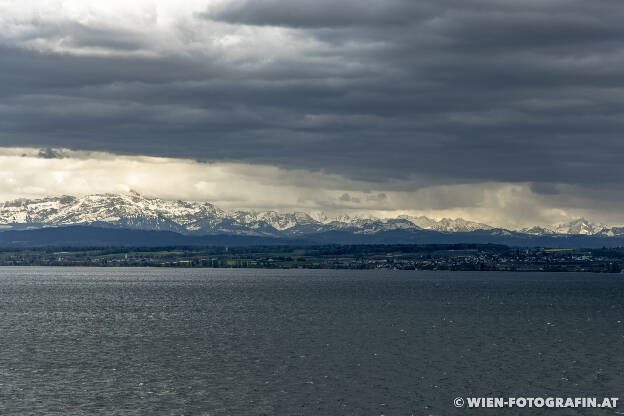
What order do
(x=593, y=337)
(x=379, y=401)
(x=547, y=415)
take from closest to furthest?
(x=547, y=415) → (x=379, y=401) → (x=593, y=337)

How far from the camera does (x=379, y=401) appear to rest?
80625mm

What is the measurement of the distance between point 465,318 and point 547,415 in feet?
329

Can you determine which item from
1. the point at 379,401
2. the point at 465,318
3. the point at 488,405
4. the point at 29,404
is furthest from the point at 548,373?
the point at 465,318

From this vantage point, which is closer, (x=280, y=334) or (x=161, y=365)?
(x=161, y=365)

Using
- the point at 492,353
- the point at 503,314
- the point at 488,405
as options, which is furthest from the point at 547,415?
the point at 503,314

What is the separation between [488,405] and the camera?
259ft

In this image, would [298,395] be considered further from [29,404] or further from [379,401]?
[29,404]

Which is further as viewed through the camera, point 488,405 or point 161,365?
point 161,365

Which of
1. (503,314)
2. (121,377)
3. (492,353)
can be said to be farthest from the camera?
(503,314)

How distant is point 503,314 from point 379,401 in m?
112

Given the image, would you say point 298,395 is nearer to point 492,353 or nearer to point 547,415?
point 547,415

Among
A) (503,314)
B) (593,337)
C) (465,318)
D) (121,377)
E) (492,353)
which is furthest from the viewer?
(503,314)

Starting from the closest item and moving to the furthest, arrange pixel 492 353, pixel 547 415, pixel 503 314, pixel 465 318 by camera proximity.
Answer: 1. pixel 547 415
2. pixel 492 353
3. pixel 465 318
4. pixel 503 314

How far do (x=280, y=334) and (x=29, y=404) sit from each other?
64.9 metres
